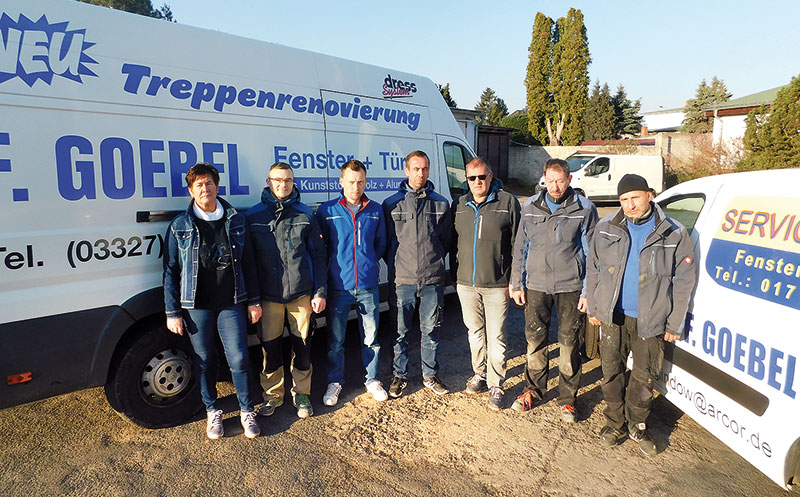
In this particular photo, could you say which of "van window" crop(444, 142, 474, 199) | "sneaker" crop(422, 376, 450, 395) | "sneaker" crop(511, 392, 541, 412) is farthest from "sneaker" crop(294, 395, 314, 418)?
"van window" crop(444, 142, 474, 199)

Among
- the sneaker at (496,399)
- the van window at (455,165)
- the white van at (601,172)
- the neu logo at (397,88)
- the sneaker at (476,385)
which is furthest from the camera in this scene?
the white van at (601,172)

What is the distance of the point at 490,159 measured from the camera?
21781 millimetres

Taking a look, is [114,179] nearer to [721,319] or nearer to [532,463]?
[532,463]

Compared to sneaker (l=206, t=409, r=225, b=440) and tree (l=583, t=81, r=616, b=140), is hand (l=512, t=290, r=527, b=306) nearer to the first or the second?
sneaker (l=206, t=409, r=225, b=440)

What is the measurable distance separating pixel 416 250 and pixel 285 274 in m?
0.97

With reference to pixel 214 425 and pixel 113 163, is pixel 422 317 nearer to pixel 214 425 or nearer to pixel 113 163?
pixel 214 425

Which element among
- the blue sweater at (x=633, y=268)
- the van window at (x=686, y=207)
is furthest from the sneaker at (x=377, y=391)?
the van window at (x=686, y=207)

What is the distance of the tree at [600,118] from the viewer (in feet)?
114

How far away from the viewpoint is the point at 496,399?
3.73 metres

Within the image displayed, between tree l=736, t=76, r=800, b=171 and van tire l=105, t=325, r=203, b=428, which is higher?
tree l=736, t=76, r=800, b=171

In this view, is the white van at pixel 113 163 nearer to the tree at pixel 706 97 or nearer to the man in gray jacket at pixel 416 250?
the man in gray jacket at pixel 416 250

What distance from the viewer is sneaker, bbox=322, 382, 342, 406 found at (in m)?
3.70

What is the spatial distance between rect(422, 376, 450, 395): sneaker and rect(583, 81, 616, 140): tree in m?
34.1

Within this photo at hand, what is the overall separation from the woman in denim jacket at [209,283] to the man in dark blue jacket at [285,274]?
14 cm
